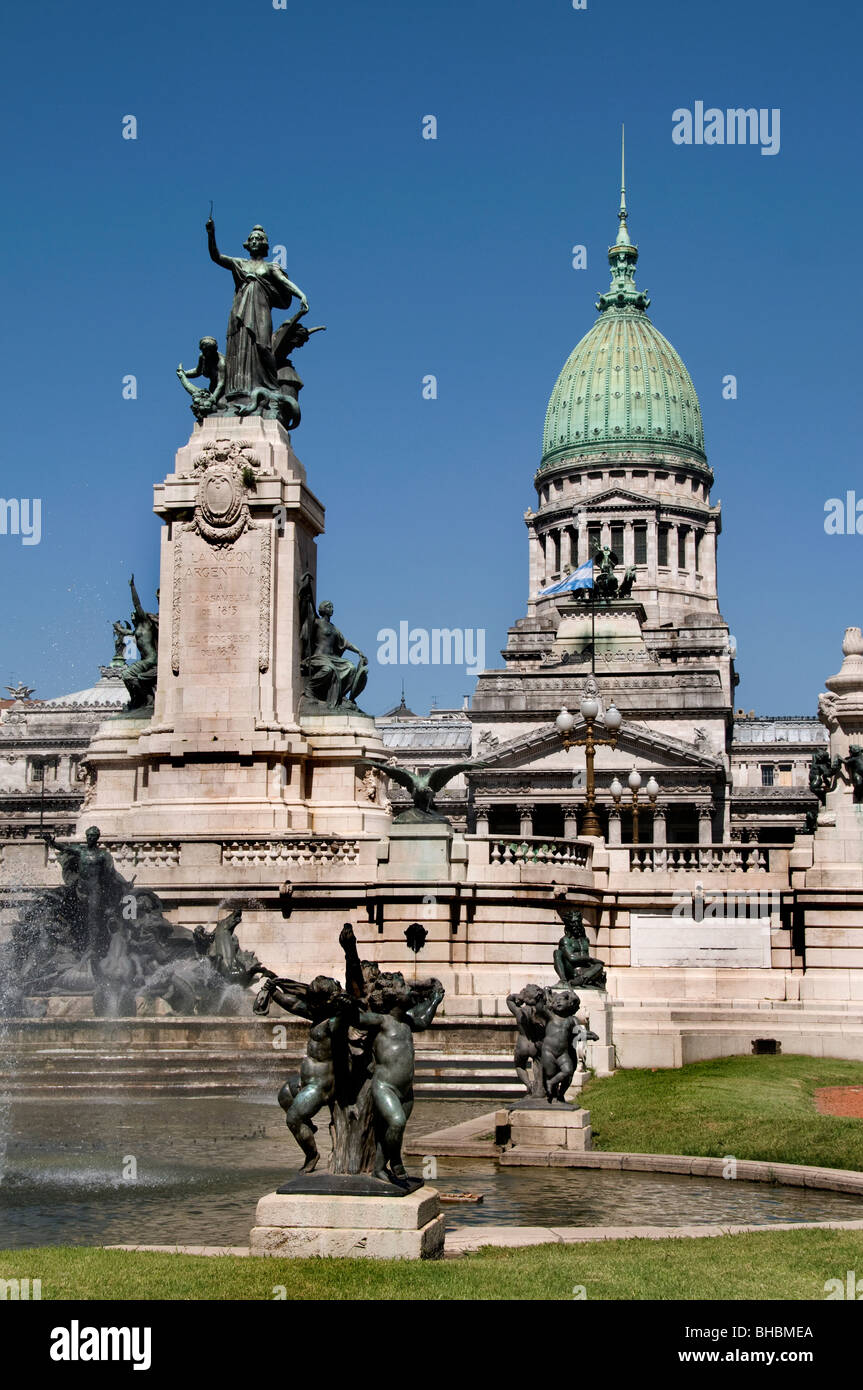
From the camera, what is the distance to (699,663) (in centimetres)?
10806

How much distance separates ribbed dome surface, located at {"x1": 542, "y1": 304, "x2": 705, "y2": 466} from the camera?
13538 cm

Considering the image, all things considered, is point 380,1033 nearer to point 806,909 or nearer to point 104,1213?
point 104,1213

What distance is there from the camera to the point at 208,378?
3688 centimetres

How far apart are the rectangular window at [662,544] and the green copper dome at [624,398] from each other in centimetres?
642

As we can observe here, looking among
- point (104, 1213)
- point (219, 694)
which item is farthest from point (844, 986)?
point (104, 1213)

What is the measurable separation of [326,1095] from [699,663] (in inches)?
3829

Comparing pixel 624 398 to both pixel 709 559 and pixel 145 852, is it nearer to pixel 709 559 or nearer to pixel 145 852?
pixel 709 559

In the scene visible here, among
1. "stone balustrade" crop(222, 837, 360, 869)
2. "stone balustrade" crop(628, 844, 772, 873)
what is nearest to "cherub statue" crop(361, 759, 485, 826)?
"stone balustrade" crop(222, 837, 360, 869)

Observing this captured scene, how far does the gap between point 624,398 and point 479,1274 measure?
128912mm

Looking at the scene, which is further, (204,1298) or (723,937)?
(723,937)

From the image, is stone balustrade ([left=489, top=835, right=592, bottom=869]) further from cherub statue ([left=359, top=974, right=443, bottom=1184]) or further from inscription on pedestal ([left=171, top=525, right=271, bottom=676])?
cherub statue ([left=359, top=974, right=443, bottom=1184])

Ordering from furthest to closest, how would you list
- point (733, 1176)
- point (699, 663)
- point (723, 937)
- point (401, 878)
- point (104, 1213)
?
1. point (699, 663)
2. point (723, 937)
3. point (401, 878)
4. point (733, 1176)
5. point (104, 1213)

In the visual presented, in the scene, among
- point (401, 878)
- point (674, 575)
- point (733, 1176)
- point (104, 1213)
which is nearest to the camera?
point (104, 1213)

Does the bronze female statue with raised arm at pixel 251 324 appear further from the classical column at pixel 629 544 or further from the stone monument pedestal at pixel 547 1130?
the classical column at pixel 629 544
